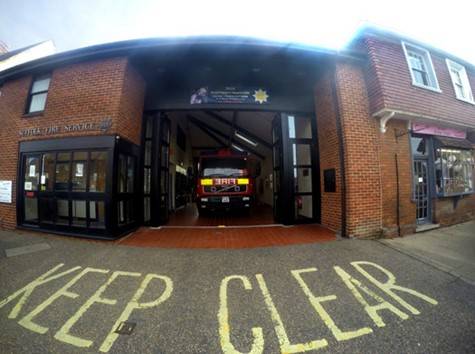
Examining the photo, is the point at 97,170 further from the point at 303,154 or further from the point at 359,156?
the point at 359,156

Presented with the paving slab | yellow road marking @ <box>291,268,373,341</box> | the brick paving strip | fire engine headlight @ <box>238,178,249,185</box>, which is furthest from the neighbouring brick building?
yellow road marking @ <box>291,268,373,341</box>

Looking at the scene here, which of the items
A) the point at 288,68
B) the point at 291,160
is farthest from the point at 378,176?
the point at 288,68

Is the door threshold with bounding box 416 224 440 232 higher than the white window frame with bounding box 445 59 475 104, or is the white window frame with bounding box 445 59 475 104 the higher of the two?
the white window frame with bounding box 445 59 475 104

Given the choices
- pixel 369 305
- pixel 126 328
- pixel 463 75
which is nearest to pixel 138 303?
pixel 126 328

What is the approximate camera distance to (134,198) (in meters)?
5.62

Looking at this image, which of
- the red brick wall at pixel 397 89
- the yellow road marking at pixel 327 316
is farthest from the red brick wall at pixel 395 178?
the yellow road marking at pixel 327 316

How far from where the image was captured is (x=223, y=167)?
7.88 meters

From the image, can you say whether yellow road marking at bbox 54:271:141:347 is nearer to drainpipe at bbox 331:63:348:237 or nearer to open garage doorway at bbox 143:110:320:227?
open garage doorway at bbox 143:110:320:227

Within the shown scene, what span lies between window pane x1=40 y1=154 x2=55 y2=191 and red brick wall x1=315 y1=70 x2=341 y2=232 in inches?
320

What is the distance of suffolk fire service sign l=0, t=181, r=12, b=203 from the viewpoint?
580 centimetres

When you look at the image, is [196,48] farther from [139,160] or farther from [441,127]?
[441,127]

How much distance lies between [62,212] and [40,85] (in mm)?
4511

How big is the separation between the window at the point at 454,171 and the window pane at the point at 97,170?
10.5 m

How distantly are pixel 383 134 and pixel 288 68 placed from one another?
11.3 ft
